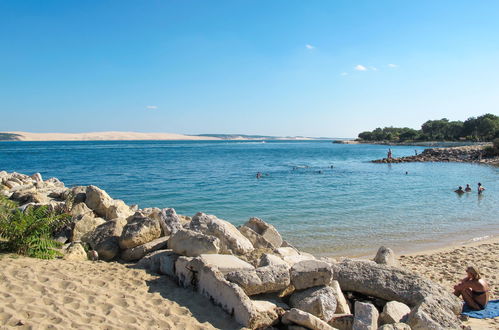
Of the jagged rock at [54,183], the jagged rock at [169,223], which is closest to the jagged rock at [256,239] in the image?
the jagged rock at [169,223]

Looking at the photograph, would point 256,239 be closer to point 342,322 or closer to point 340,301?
point 340,301

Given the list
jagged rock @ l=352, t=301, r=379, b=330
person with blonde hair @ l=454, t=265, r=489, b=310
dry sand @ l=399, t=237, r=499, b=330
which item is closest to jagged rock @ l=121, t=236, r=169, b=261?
jagged rock @ l=352, t=301, r=379, b=330

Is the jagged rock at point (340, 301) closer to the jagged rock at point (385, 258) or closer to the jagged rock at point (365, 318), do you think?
the jagged rock at point (365, 318)

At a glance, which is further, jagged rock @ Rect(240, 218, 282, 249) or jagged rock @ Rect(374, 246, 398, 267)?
jagged rock @ Rect(240, 218, 282, 249)

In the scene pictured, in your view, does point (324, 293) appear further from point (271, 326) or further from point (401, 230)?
point (401, 230)

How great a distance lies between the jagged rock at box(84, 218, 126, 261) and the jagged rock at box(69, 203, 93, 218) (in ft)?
4.36

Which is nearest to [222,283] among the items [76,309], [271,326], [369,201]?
[271,326]

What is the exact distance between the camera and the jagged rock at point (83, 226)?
28.3 ft

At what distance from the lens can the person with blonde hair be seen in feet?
23.2

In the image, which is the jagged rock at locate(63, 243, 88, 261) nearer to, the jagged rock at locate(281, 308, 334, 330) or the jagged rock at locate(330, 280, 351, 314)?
the jagged rock at locate(281, 308, 334, 330)

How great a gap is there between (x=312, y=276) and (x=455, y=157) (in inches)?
2156

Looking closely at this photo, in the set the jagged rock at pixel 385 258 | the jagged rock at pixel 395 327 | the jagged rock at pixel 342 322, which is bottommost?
the jagged rock at pixel 342 322

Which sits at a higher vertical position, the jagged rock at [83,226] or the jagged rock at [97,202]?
the jagged rock at [97,202]

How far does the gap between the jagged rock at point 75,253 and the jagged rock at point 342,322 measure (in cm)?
495
